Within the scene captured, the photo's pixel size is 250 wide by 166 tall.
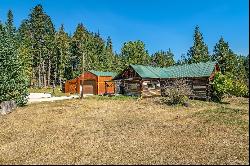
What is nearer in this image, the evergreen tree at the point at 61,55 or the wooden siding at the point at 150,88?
the wooden siding at the point at 150,88

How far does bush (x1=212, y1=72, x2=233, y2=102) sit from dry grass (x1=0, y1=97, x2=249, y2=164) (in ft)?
41.4

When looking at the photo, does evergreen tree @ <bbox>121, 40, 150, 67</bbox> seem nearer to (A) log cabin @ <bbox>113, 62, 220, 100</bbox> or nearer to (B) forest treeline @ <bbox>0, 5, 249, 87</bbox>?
(B) forest treeline @ <bbox>0, 5, 249, 87</bbox>

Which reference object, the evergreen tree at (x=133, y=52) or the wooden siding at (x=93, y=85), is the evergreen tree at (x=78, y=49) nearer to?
the evergreen tree at (x=133, y=52)

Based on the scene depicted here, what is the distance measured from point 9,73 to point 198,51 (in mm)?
50961

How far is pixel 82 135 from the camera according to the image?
20312 millimetres

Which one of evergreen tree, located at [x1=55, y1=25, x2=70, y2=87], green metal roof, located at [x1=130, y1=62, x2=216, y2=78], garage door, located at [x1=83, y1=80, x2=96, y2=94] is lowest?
garage door, located at [x1=83, y1=80, x2=96, y2=94]

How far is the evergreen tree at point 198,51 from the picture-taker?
7350cm

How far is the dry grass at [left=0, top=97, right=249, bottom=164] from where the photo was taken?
590 inches

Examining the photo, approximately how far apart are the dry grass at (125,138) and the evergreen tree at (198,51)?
46.4m

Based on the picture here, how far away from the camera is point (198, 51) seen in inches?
2918

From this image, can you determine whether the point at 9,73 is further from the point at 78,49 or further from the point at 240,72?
the point at 240,72

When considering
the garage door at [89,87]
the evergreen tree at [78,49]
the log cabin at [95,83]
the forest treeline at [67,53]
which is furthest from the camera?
the evergreen tree at [78,49]

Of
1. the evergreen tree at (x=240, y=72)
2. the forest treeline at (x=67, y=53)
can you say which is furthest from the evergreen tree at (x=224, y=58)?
the evergreen tree at (x=240, y=72)

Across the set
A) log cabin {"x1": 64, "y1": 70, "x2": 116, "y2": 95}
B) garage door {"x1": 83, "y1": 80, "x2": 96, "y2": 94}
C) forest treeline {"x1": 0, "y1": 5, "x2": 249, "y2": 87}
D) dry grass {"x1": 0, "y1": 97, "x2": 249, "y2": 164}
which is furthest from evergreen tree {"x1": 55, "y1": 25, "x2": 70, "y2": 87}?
dry grass {"x1": 0, "y1": 97, "x2": 249, "y2": 164}
